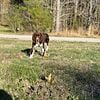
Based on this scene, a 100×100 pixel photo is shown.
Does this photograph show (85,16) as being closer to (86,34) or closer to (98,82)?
(86,34)

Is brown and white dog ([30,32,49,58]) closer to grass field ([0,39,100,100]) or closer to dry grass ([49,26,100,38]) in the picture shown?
grass field ([0,39,100,100])

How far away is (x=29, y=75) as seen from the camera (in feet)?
37.7

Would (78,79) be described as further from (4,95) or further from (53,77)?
(4,95)

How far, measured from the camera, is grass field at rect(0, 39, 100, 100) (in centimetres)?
974

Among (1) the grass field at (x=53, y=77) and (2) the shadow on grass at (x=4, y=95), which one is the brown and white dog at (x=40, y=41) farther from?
(2) the shadow on grass at (x=4, y=95)

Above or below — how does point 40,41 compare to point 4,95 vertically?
above

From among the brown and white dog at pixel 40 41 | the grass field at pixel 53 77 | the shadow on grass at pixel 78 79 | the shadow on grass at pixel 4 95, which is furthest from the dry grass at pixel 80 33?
the shadow on grass at pixel 4 95

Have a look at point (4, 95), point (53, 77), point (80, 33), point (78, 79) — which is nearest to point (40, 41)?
point (53, 77)

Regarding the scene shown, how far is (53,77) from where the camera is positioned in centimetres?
1123

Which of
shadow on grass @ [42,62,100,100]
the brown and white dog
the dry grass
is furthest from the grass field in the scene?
the dry grass

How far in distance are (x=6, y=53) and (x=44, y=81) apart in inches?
229

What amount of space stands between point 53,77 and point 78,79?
0.71 m

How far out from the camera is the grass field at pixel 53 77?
9.74 meters

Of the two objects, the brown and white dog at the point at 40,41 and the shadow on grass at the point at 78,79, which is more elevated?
the brown and white dog at the point at 40,41
